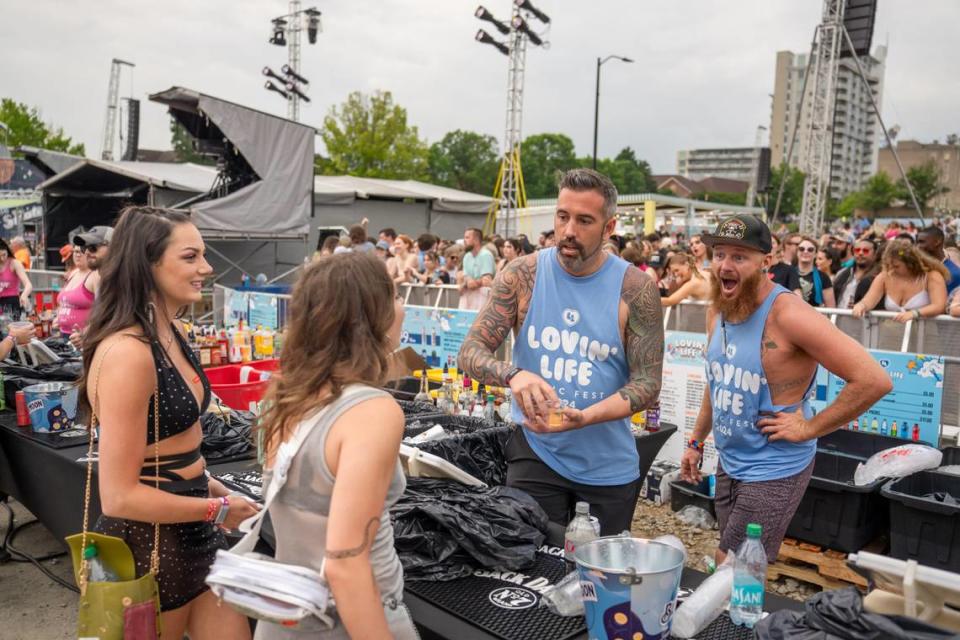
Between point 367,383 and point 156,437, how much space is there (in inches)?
35.7

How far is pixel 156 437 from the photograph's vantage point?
2137 mm

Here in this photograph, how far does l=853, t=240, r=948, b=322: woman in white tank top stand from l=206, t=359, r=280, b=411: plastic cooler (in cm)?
517

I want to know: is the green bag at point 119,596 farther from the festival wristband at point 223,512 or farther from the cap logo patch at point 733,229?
the cap logo patch at point 733,229

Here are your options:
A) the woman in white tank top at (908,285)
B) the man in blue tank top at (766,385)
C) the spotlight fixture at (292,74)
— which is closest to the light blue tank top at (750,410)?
the man in blue tank top at (766,385)

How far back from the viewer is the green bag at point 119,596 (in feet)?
6.82

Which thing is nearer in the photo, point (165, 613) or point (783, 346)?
point (165, 613)

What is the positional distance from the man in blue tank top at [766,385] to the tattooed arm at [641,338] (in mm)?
375

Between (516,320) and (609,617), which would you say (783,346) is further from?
(609,617)

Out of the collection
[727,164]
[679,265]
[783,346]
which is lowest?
[783,346]

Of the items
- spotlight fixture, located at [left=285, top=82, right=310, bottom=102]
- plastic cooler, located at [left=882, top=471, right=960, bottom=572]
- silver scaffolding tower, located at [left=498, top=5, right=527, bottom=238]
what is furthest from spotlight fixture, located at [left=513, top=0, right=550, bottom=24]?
plastic cooler, located at [left=882, top=471, right=960, bottom=572]

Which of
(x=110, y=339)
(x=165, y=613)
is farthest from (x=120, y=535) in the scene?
(x=110, y=339)

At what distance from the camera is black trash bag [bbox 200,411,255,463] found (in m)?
3.95

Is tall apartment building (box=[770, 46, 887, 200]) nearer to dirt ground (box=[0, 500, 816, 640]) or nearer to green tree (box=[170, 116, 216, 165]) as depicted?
green tree (box=[170, 116, 216, 165])

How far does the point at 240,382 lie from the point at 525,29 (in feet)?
60.0
